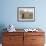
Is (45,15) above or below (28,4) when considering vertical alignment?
below

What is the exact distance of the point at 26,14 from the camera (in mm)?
4344

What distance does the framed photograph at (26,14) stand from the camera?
4312 mm

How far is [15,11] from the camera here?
4312 millimetres

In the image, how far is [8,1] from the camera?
428 cm

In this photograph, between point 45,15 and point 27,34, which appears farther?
point 45,15

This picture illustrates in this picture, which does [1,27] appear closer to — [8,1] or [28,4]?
[8,1]

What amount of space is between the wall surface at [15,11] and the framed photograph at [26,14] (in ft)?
0.33

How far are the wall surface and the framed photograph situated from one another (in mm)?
101

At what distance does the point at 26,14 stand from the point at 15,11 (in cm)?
38

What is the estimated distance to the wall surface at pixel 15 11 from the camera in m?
4.30

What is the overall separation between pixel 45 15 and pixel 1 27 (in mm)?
1531

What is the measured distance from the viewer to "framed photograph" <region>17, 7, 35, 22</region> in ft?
14.1

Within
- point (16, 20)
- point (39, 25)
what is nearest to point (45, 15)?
point (39, 25)

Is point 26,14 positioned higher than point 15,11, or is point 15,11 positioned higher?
point 15,11
